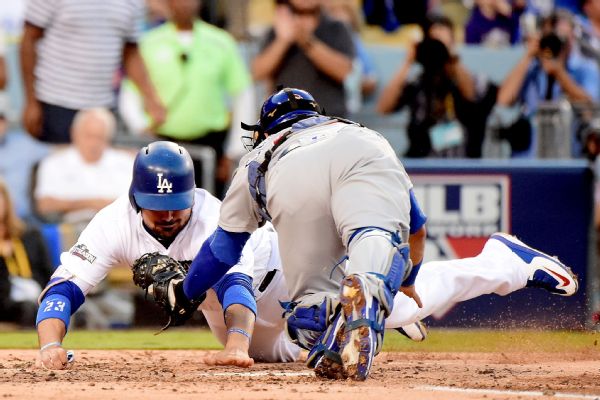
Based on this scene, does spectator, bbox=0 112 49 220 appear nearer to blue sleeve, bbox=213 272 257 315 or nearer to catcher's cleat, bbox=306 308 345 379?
blue sleeve, bbox=213 272 257 315

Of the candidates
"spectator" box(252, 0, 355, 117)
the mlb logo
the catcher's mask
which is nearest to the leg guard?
the catcher's mask

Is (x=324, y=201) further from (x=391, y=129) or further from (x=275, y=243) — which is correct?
(x=391, y=129)

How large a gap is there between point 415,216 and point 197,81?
552 cm

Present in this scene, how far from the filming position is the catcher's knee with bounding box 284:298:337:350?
4.95 metres

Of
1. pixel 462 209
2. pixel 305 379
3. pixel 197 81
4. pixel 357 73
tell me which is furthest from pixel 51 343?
pixel 357 73

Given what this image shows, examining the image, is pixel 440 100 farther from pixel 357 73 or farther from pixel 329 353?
pixel 329 353

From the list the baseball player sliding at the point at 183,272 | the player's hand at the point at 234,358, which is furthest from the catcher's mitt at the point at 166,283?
the player's hand at the point at 234,358

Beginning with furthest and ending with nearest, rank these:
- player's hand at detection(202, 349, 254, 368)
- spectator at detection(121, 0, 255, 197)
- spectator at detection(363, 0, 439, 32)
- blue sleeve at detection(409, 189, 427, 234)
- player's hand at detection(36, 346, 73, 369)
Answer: spectator at detection(363, 0, 439, 32) → spectator at detection(121, 0, 255, 197) → player's hand at detection(202, 349, 254, 368) → player's hand at detection(36, 346, 73, 369) → blue sleeve at detection(409, 189, 427, 234)

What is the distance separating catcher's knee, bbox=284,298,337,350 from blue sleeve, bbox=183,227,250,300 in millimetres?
369

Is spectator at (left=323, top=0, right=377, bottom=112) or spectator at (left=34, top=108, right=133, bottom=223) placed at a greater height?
spectator at (left=323, top=0, right=377, bottom=112)

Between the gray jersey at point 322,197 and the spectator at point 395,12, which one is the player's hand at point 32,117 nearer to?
the spectator at point 395,12

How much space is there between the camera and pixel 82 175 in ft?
33.4

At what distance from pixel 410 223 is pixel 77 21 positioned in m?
5.76

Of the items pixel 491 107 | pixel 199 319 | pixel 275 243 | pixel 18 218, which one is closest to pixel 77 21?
pixel 18 218
